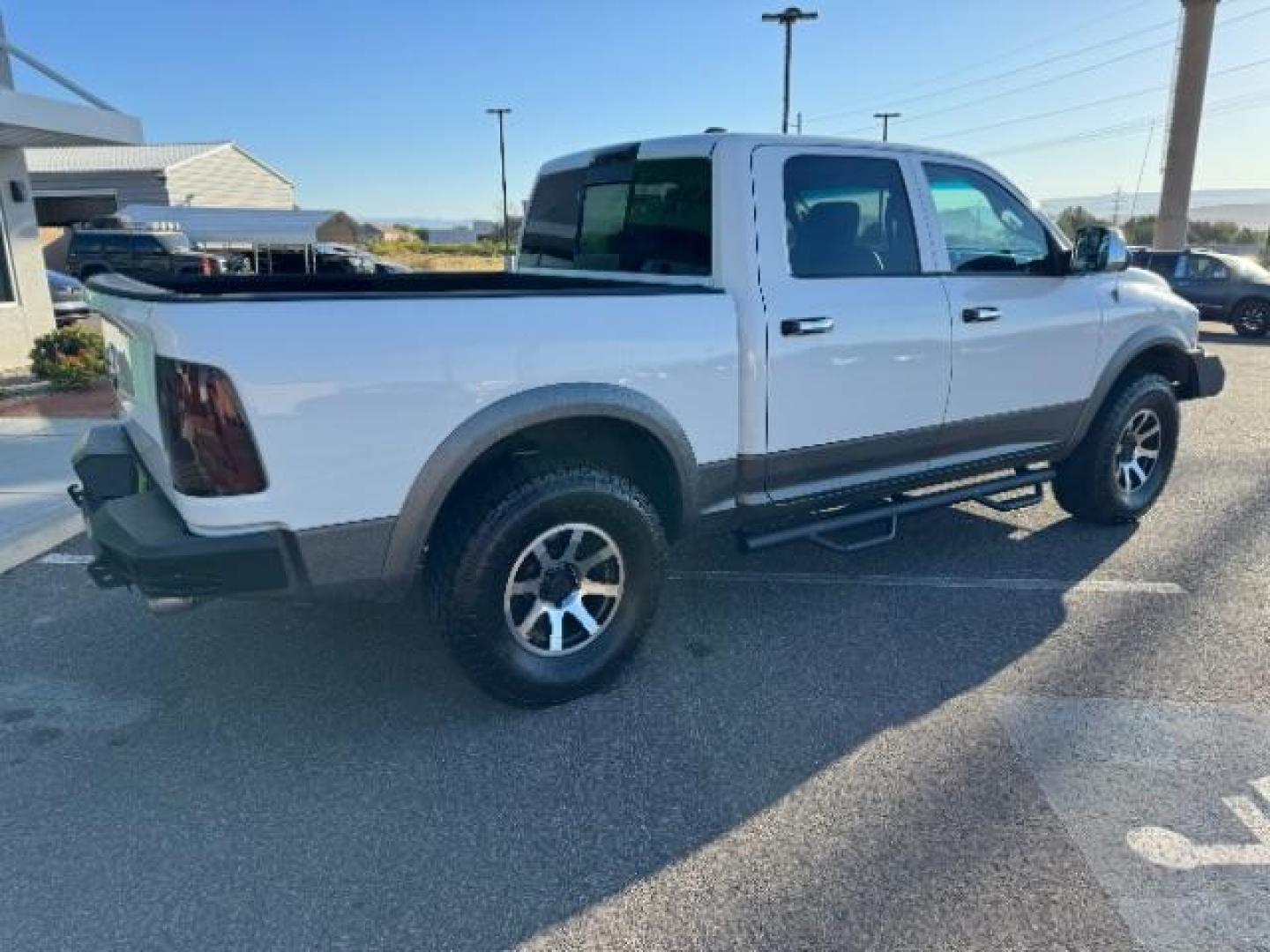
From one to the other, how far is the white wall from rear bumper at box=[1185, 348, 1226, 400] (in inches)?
469

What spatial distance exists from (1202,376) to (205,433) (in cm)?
541

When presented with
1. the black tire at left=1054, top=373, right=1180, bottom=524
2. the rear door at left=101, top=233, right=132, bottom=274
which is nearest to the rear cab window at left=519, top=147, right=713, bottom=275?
the black tire at left=1054, top=373, right=1180, bottom=524

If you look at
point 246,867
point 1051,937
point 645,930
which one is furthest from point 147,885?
point 1051,937

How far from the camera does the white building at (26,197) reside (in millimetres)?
9734

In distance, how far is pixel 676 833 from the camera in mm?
2596

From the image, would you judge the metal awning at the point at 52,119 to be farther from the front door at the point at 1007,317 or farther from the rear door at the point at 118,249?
the rear door at the point at 118,249

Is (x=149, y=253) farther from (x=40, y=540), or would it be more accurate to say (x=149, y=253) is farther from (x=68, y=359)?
(x=40, y=540)

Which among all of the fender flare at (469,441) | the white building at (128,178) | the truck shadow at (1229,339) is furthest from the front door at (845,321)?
the white building at (128,178)

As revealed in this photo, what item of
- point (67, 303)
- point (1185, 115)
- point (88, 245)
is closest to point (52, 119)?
point (67, 303)

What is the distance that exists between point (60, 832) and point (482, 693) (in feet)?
4.46

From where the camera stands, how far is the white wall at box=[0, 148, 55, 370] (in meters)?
10.3

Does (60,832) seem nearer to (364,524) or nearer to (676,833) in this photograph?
(364,524)

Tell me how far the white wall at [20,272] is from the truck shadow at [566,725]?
8907mm

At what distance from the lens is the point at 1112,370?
15.8 feet
